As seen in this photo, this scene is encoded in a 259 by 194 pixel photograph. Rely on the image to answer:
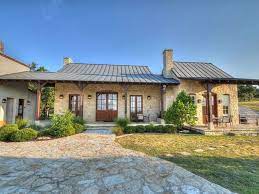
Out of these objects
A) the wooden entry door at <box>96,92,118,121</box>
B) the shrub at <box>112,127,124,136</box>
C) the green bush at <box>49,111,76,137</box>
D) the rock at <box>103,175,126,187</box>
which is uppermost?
the wooden entry door at <box>96,92,118,121</box>

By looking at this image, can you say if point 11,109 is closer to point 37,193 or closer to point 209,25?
point 37,193

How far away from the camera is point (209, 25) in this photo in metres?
11.8

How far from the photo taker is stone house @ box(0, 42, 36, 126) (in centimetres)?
1145

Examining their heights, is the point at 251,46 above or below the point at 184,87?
above

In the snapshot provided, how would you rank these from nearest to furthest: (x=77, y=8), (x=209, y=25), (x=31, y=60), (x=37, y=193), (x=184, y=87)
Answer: (x=37, y=193)
(x=77, y=8)
(x=209, y=25)
(x=184, y=87)
(x=31, y=60)

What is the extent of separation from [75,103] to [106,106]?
7.44 feet

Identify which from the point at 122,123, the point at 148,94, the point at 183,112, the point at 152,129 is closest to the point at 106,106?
the point at 148,94

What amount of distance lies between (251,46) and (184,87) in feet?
19.0

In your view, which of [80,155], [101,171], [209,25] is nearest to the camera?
[101,171]

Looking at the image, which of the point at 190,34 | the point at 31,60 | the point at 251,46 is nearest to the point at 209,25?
the point at 190,34

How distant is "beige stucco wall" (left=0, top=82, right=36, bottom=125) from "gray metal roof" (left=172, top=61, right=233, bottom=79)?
37.5 ft

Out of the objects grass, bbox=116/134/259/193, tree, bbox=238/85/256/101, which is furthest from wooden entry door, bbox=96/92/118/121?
tree, bbox=238/85/256/101

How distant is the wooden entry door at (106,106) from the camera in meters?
12.8

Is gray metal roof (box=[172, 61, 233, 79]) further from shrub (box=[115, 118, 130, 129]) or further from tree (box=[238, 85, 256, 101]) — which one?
tree (box=[238, 85, 256, 101])
